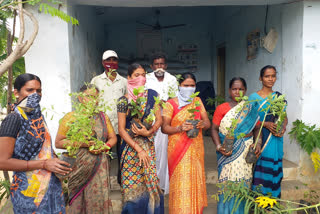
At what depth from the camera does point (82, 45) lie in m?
5.18

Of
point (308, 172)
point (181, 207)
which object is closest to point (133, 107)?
point (181, 207)

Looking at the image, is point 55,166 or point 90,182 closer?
point 55,166

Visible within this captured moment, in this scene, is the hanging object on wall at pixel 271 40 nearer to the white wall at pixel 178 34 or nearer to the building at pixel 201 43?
the building at pixel 201 43

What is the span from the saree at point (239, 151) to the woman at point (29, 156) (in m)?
1.84

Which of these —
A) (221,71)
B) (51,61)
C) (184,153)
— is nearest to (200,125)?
(184,153)

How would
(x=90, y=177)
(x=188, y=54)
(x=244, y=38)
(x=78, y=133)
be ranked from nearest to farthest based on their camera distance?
(x=78, y=133) < (x=90, y=177) < (x=244, y=38) < (x=188, y=54)

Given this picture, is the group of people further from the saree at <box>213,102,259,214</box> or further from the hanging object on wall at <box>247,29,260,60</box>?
the hanging object on wall at <box>247,29,260,60</box>

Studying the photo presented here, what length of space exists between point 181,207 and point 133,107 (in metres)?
1.18

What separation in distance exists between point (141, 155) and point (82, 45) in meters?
2.89

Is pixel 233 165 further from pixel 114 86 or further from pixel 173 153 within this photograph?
pixel 114 86

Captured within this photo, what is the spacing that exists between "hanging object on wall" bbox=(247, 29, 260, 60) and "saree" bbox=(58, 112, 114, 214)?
14.1 feet

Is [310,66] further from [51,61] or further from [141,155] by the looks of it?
[51,61]

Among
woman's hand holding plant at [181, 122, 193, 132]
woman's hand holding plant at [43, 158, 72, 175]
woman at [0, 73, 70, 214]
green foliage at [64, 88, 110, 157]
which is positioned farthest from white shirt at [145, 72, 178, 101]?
woman's hand holding plant at [43, 158, 72, 175]

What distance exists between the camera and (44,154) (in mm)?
2307
